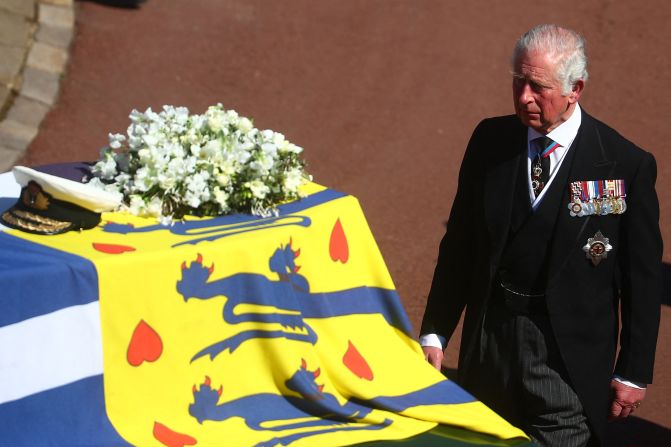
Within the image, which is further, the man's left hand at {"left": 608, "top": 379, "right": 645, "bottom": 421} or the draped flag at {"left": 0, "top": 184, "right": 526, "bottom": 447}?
the man's left hand at {"left": 608, "top": 379, "right": 645, "bottom": 421}

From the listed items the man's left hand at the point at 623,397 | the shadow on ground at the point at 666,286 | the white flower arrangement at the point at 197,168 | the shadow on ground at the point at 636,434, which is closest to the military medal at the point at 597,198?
the man's left hand at the point at 623,397

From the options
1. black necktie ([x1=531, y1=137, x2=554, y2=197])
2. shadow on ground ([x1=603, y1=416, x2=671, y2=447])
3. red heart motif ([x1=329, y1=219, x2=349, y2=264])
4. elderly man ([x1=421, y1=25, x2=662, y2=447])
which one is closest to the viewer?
elderly man ([x1=421, y1=25, x2=662, y2=447])

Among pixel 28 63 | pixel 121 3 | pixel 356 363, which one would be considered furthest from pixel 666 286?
pixel 121 3

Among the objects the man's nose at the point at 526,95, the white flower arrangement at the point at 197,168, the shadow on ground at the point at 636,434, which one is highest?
the man's nose at the point at 526,95

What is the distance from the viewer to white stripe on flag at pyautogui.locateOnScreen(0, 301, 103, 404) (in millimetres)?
3355

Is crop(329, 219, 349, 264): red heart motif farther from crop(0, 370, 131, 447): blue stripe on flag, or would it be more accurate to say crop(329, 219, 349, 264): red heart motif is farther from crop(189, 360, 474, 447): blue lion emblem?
crop(0, 370, 131, 447): blue stripe on flag

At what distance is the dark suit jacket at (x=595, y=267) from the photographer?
3641 mm

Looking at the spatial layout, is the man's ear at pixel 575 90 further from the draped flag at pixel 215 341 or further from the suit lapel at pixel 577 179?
the draped flag at pixel 215 341

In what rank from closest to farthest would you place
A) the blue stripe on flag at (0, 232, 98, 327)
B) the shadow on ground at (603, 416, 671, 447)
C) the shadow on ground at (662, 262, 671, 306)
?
1. the blue stripe on flag at (0, 232, 98, 327)
2. the shadow on ground at (603, 416, 671, 447)
3. the shadow on ground at (662, 262, 671, 306)

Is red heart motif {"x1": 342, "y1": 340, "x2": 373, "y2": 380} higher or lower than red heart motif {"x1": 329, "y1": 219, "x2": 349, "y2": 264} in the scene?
lower

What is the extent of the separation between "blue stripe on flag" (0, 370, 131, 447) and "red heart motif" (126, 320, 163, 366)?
5.3 inches

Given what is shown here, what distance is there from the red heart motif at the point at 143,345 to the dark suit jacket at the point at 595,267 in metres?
1.07

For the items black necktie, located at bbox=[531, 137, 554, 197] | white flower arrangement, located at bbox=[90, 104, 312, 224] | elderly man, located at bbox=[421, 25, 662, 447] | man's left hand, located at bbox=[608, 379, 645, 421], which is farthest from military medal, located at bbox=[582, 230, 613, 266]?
white flower arrangement, located at bbox=[90, 104, 312, 224]

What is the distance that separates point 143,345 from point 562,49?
1654 millimetres
